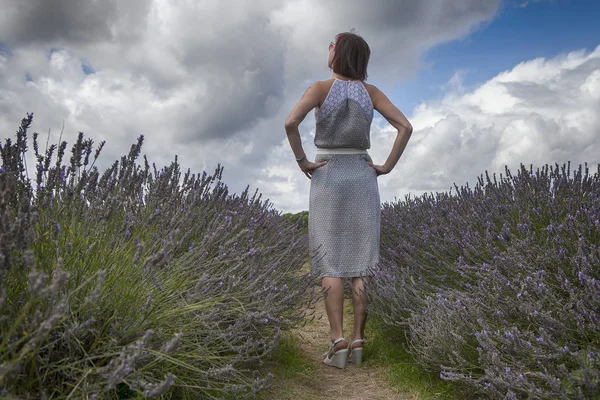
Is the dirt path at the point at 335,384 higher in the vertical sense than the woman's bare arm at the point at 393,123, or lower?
lower

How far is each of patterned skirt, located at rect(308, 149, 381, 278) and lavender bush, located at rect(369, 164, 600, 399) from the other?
0.72ft

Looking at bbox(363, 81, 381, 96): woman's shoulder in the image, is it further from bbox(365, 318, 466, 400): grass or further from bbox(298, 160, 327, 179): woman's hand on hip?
bbox(365, 318, 466, 400): grass

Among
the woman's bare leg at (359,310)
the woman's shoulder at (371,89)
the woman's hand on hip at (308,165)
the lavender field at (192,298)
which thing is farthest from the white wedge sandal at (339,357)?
the woman's shoulder at (371,89)

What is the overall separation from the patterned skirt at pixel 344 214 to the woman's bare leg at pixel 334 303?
0.05m

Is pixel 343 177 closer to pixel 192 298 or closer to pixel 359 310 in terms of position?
pixel 359 310

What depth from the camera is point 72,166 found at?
2166 mm

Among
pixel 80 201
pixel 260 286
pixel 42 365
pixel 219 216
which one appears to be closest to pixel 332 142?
pixel 219 216

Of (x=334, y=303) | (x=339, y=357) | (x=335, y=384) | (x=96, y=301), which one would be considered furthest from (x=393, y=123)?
(x=96, y=301)

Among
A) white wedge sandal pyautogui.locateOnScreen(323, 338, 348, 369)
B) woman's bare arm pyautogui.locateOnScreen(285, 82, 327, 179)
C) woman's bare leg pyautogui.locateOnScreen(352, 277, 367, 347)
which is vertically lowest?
white wedge sandal pyautogui.locateOnScreen(323, 338, 348, 369)

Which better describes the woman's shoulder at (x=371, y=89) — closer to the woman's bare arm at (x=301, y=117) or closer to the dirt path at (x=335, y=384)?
the woman's bare arm at (x=301, y=117)

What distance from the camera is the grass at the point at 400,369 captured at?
2717 millimetres

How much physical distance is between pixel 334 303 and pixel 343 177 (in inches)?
32.7

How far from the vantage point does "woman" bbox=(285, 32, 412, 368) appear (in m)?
3.37

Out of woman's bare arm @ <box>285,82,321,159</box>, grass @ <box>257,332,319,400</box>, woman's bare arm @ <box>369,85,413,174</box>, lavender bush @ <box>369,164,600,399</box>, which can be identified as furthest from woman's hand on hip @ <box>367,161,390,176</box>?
grass @ <box>257,332,319,400</box>
